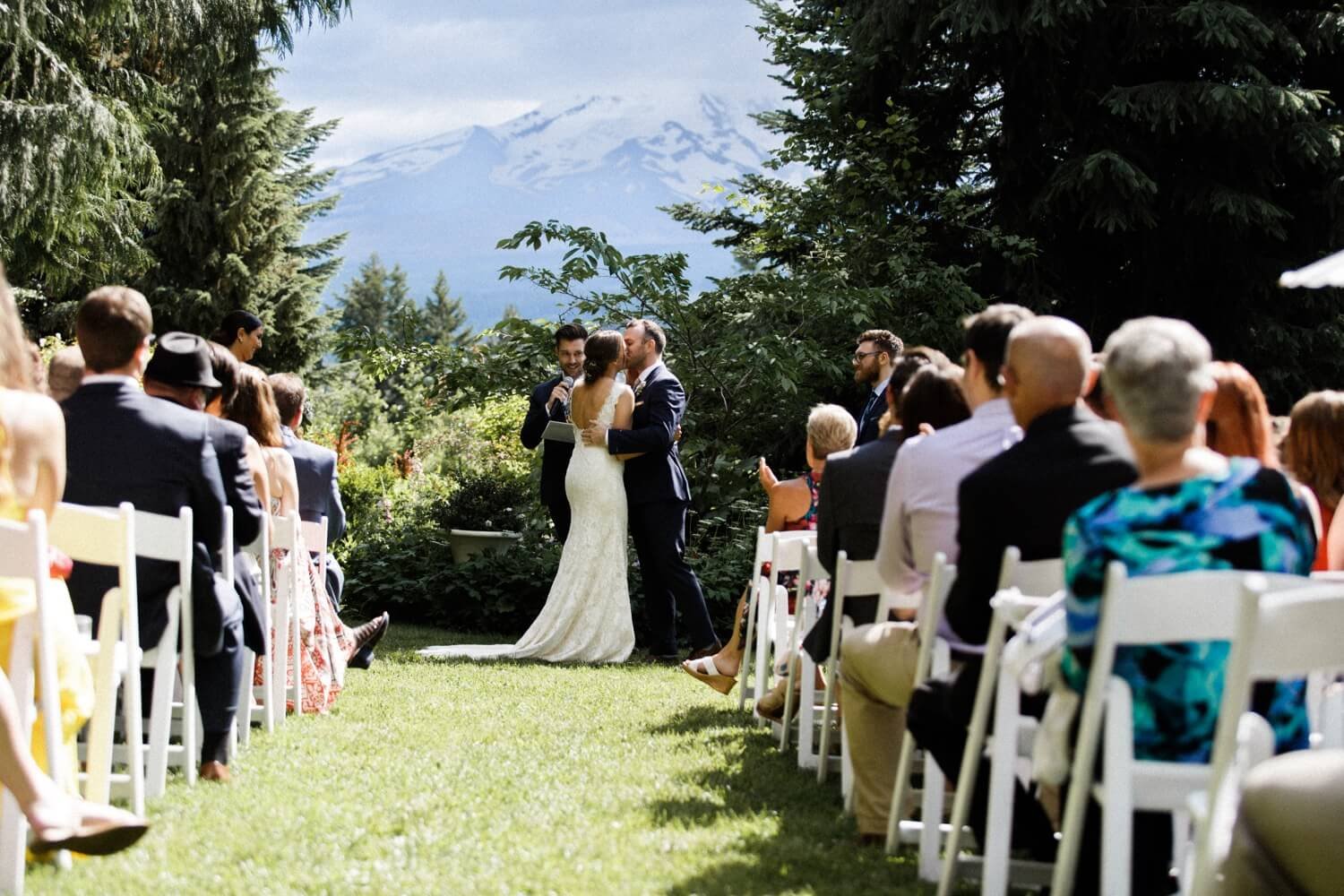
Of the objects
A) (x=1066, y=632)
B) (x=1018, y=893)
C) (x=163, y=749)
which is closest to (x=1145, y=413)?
(x=1066, y=632)

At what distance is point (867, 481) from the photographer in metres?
5.66

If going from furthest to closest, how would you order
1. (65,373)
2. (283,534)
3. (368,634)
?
(368,634), (283,534), (65,373)

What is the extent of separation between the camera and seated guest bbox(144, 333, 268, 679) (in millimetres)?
5805

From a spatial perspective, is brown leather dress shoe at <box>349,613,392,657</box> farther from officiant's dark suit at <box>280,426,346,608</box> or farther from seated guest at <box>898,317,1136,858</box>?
seated guest at <box>898,317,1136,858</box>

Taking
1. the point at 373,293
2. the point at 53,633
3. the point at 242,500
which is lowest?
the point at 53,633

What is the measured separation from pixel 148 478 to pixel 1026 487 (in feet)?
10.1

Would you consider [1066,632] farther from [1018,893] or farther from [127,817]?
[127,817]

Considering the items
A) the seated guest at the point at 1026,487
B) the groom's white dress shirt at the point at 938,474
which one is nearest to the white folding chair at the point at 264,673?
the groom's white dress shirt at the point at 938,474

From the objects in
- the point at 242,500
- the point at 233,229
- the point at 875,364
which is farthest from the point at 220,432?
the point at 233,229

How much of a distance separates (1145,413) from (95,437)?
3.58 meters

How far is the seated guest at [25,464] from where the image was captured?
401 cm

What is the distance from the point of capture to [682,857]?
462 cm

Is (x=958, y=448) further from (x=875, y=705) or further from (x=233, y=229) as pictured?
(x=233, y=229)

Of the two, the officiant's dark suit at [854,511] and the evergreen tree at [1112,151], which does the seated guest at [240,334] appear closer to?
the officiant's dark suit at [854,511]
